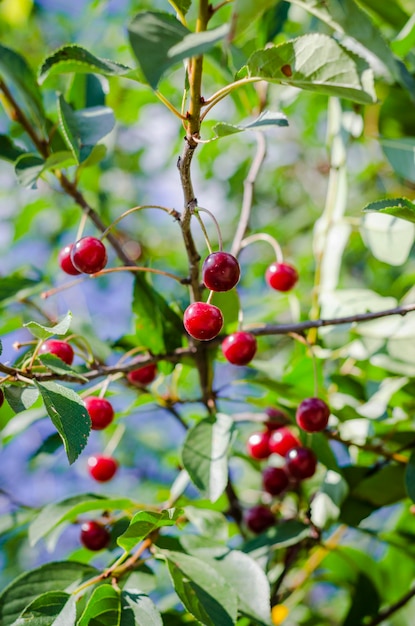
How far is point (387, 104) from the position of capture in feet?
5.45

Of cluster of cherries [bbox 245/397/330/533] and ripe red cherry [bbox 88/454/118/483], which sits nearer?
cluster of cherries [bbox 245/397/330/533]

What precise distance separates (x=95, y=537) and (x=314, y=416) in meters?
0.55

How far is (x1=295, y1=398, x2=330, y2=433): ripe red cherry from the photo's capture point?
3.57 ft

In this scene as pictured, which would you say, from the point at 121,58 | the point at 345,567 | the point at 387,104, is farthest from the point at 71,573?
the point at 121,58

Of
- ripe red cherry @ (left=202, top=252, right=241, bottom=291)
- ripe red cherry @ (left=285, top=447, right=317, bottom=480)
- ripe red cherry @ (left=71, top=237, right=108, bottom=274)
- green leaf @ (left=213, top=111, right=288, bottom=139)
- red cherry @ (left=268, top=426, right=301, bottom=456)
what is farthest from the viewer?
red cherry @ (left=268, top=426, right=301, bottom=456)

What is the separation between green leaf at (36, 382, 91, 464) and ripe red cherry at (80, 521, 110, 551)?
1.78 ft

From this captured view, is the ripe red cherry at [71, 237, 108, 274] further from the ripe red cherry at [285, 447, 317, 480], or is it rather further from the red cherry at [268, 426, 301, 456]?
the red cherry at [268, 426, 301, 456]

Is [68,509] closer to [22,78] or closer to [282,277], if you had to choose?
[282,277]

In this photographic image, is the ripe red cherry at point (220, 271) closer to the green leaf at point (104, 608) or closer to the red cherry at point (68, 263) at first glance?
the red cherry at point (68, 263)

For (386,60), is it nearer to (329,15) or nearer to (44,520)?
(329,15)

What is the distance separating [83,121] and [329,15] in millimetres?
488

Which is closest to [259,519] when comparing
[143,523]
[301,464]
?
[301,464]

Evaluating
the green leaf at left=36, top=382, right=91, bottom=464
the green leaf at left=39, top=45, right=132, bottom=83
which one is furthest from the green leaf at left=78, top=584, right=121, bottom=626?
the green leaf at left=39, top=45, right=132, bottom=83

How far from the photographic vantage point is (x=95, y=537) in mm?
1291
